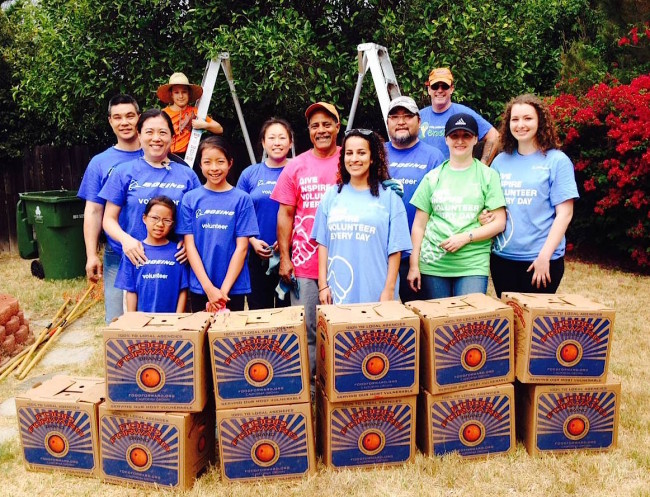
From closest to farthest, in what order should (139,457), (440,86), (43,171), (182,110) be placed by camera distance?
(139,457) < (440,86) < (182,110) < (43,171)

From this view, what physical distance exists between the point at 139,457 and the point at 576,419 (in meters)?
2.22

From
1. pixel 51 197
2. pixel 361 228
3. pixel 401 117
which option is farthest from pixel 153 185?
pixel 51 197

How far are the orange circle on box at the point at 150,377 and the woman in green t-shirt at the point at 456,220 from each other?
1.48 m

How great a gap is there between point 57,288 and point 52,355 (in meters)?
2.39

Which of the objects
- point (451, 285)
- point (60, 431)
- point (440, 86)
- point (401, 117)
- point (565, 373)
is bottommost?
point (60, 431)

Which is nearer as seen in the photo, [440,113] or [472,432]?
[472,432]

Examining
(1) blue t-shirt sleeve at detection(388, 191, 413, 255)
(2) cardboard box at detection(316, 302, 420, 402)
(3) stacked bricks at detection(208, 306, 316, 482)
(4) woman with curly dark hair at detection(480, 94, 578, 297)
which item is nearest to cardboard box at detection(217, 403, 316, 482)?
(3) stacked bricks at detection(208, 306, 316, 482)

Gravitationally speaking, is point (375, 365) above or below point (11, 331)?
above

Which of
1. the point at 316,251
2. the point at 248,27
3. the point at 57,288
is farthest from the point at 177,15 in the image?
the point at 316,251

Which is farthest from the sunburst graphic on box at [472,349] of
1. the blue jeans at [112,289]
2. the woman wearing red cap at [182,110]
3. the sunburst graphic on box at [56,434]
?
the woman wearing red cap at [182,110]

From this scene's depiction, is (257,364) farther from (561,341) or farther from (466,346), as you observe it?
(561,341)

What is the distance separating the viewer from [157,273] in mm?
3373

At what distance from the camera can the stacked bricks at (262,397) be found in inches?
111

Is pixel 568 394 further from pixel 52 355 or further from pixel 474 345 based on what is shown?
pixel 52 355
